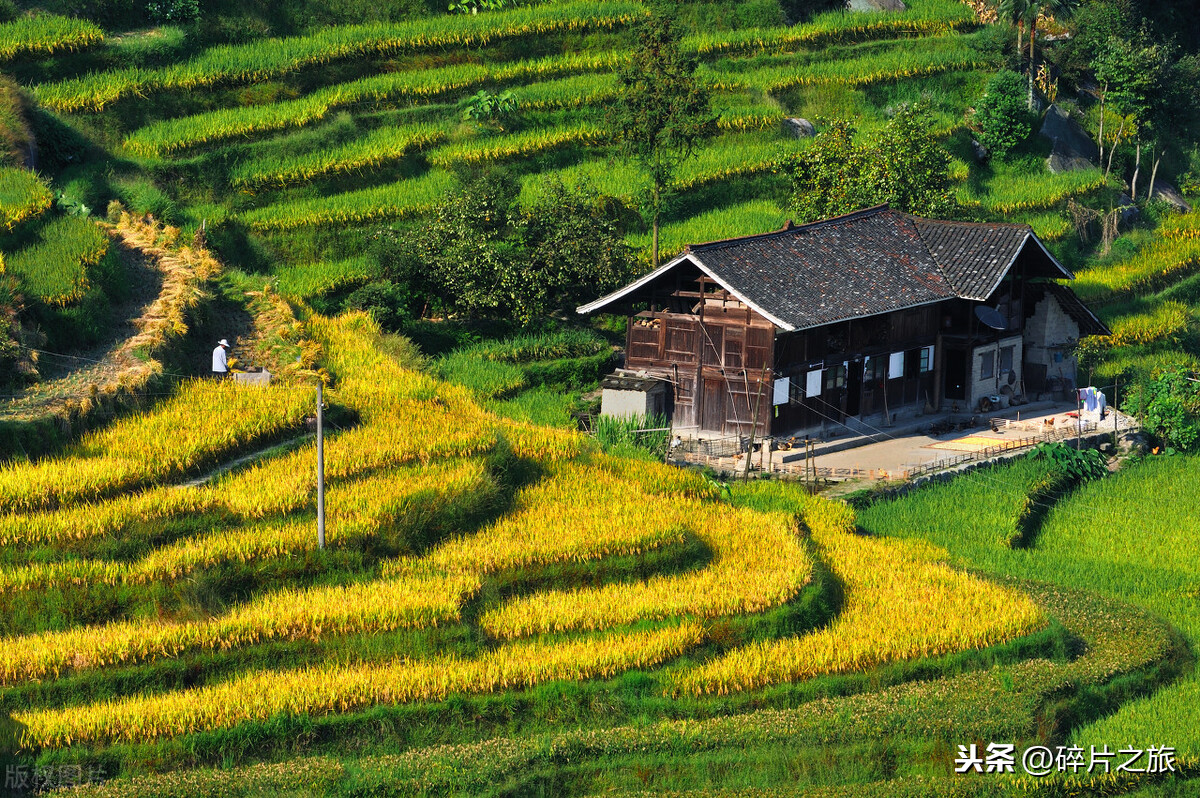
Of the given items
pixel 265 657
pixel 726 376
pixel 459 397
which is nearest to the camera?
pixel 265 657

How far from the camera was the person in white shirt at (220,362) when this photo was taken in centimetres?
3147

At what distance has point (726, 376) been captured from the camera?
122 ft

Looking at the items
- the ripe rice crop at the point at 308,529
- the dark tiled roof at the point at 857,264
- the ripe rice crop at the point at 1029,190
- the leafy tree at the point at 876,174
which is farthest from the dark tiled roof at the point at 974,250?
the ripe rice crop at the point at 308,529

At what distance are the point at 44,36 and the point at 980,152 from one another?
3117 centimetres

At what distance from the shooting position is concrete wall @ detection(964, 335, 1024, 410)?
4131cm

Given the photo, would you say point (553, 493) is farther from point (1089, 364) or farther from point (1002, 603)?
point (1089, 364)

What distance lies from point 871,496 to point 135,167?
2201 centimetres

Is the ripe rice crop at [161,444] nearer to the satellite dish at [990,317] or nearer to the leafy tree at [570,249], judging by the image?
the leafy tree at [570,249]

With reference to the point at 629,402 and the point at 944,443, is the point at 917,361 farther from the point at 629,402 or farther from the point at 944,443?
the point at 629,402

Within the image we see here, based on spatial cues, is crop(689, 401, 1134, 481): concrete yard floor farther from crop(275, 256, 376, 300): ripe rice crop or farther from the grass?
crop(275, 256, 376, 300): ripe rice crop

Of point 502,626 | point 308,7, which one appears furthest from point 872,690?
point 308,7

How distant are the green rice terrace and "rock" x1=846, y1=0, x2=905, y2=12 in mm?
8072

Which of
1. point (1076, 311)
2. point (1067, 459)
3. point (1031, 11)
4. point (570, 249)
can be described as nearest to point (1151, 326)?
point (1076, 311)

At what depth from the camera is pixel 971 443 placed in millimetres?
38438
